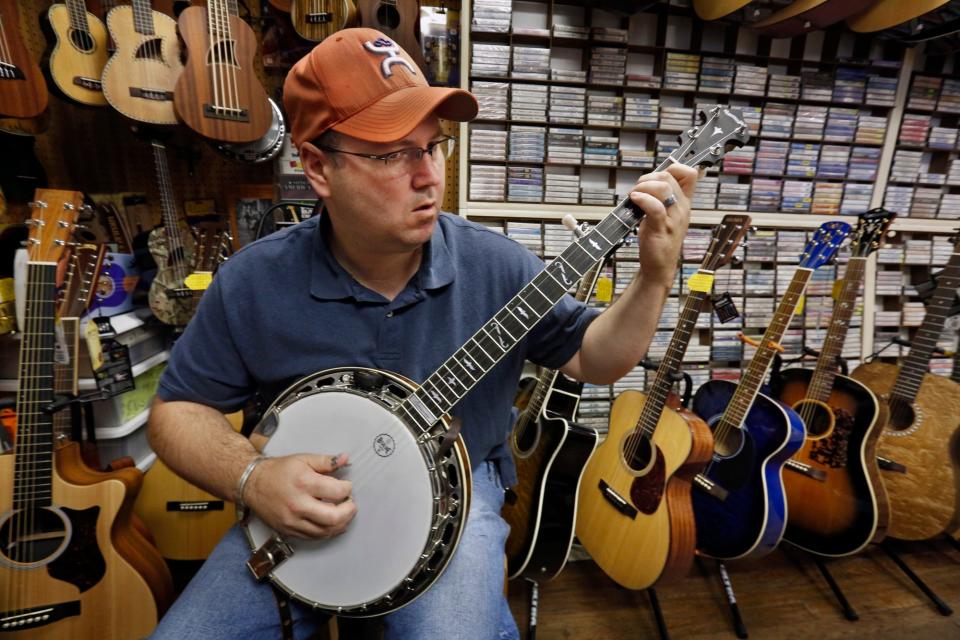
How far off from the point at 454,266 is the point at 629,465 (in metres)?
1.17

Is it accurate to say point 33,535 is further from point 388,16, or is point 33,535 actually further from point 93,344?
point 388,16

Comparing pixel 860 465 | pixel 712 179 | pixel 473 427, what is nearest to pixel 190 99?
pixel 473 427

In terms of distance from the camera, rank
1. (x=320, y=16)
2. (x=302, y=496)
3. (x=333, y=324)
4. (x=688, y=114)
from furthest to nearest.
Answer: (x=688, y=114) → (x=320, y=16) → (x=333, y=324) → (x=302, y=496)

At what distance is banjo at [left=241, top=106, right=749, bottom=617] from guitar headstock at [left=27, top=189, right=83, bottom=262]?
41.6 inches

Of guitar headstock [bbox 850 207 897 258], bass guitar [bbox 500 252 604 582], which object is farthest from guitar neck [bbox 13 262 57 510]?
guitar headstock [bbox 850 207 897 258]

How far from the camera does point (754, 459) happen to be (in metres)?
1.77

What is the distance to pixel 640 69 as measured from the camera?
2529 millimetres

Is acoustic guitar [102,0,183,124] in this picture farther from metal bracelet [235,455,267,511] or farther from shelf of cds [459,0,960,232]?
metal bracelet [235,455,267,511]

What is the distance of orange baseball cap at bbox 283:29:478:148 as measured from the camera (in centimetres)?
91

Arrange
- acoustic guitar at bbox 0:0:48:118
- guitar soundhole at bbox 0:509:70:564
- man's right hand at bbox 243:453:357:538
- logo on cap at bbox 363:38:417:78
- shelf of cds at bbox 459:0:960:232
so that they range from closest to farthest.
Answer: man's right hand at bbox 243:453:357:538
logo on cap at bbox 363:38:417:78
guitar soundhole at bbox 0:509:70:564
acoustic guitar at bbox 0:0:48:118
shelf of cds at bbox 459:0:960:232

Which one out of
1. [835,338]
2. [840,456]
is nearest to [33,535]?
[840,456]

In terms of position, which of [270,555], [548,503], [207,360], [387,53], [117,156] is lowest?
[548,503]

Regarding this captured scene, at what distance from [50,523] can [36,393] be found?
1.36ft

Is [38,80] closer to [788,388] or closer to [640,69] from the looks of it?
[640,69]
